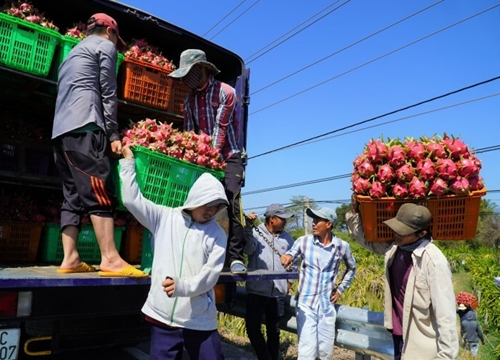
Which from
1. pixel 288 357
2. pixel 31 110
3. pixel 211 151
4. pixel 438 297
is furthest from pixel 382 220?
pixel 31 110

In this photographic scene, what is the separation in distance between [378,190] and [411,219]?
0.32 m

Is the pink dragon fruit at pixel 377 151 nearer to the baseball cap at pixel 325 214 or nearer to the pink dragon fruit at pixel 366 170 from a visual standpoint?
the pink dragon fruit at pixel 366 170

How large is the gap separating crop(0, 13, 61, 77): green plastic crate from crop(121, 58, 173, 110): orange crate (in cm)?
63

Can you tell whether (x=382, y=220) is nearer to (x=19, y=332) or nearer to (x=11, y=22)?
(x=19, y=332)

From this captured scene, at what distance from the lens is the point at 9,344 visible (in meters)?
2.64

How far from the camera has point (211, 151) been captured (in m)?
3.59

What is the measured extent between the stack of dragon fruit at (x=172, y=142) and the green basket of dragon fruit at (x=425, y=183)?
1109 millimetres

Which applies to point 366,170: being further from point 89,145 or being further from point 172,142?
point 89,145

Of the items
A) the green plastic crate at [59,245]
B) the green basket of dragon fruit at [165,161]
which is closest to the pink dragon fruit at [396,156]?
the green basket of dragon fruit at [165,161]

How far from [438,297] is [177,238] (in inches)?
64.9

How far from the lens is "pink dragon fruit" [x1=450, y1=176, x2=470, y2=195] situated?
3.05 meters

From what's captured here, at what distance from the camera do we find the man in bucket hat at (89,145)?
120 inches

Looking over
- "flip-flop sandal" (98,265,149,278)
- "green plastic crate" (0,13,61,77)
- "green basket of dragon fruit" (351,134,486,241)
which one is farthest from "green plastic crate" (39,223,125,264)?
"green basket of dragon fruit" (351,134,486,241)

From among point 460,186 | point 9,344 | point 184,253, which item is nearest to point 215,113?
point 184,253
